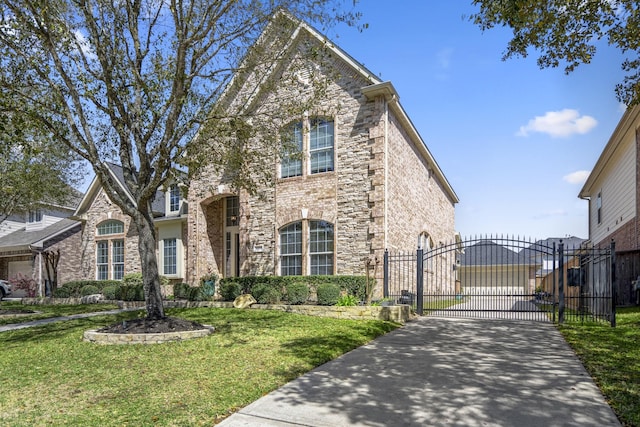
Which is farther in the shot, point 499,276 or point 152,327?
point 499,276

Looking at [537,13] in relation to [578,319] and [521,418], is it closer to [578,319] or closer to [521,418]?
[521,418]

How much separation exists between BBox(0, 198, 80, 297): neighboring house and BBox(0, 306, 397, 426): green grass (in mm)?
17350

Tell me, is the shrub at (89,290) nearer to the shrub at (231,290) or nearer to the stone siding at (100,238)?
the stone siding at (100,238)

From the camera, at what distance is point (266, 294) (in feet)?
45.4

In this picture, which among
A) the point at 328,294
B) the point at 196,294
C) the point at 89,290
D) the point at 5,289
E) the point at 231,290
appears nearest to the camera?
the point at 328,294

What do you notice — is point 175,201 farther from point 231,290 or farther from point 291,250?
point 291,250

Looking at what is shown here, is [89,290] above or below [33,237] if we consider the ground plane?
below

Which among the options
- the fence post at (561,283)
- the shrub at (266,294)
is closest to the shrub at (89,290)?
the shrub at (266,294)

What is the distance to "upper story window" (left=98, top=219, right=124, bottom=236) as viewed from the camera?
22609 mm

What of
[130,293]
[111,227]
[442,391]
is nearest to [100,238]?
[111,227]

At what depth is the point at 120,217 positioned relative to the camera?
→ 884 inches

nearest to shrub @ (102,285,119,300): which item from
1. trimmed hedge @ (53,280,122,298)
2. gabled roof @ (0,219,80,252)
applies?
trimmed hedge @ (53,280,122,298)

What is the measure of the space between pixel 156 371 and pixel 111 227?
62.6 ft

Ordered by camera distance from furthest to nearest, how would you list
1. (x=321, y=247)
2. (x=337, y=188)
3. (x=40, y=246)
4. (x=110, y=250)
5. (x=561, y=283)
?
(x=40, y=246) → (x=110, y=250) → (x=321, y=247) → (x=337, y=188) → (x=561, y=283)
